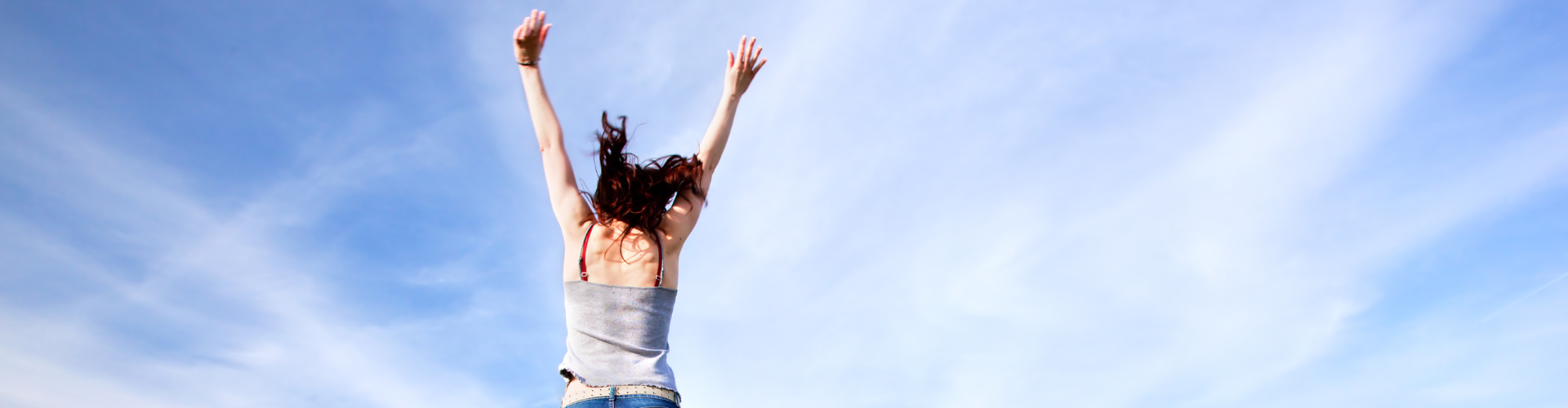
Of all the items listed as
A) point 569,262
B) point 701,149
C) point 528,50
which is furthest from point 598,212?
point 528,50

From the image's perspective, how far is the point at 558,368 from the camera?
15.3 ft

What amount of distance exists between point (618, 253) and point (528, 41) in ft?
4.96

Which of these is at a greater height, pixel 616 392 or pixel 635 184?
pixel 635 184

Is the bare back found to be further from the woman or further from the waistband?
the waistband

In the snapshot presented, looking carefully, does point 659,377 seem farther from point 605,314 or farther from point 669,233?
point 669,233

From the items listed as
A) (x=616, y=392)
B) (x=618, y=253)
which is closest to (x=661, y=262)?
(x=618, y=253)

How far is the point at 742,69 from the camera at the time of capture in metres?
5.89

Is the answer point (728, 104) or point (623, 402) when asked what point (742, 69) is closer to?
point (728, 104)

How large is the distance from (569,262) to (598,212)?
1.18 ft

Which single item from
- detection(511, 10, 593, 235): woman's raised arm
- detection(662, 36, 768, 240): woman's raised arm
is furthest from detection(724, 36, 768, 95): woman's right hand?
detection(511, 10, 593, 235): woman's raised arm

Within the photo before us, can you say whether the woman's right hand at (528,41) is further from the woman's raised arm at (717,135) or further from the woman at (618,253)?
the woman's raised arm at (717,135)

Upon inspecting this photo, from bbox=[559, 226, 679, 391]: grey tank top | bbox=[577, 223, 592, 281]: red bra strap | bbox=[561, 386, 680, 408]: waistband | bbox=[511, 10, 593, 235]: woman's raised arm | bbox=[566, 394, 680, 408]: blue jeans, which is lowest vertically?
bbox=[566, 394, 680, 408]: blue jeans

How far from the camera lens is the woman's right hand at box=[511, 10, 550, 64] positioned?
5.48m

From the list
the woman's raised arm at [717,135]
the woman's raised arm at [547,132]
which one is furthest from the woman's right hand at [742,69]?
the woman's raised arm at [547,132]
